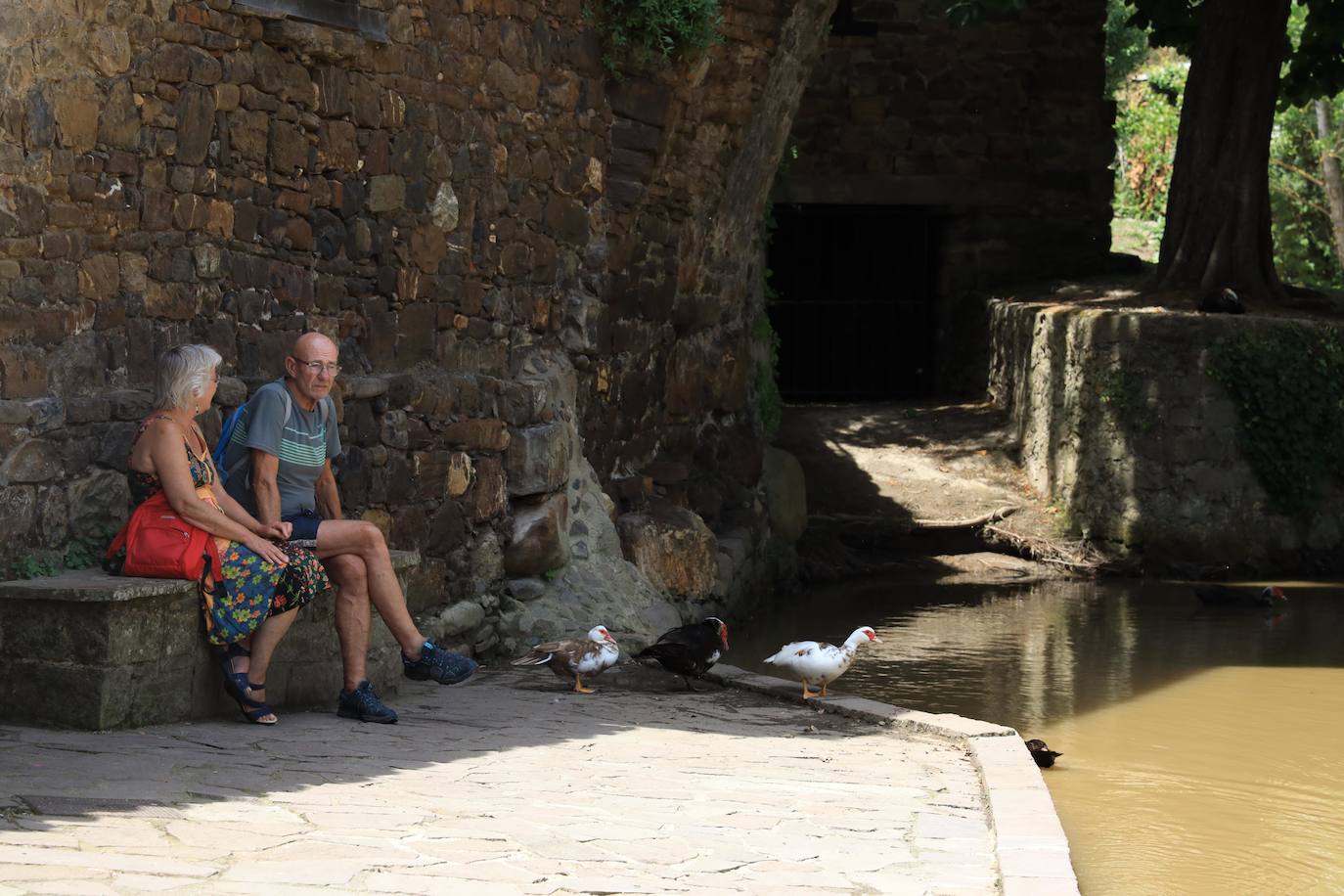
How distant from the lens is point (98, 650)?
565cm

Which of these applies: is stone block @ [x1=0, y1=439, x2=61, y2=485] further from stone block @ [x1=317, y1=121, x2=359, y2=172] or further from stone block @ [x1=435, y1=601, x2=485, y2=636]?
stone block @ [x1=435, y1=601, x2=485, y2=636]

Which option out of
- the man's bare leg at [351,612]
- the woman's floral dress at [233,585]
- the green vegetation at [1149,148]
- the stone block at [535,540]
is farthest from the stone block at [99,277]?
Answer: the green vegetation at [1149,148]

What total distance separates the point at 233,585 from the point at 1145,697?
16.1ft

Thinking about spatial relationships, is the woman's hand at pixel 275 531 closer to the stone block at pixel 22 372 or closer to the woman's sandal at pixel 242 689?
the woman's sandal at pixel 242 689

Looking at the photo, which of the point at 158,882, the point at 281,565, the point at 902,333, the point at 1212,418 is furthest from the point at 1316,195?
the point at 158,882

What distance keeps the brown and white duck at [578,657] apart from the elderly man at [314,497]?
82cm

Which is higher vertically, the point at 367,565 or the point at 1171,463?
the point at 1171,463

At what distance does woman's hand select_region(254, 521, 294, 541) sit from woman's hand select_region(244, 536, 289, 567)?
0.20 m

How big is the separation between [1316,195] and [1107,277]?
27.5 feet

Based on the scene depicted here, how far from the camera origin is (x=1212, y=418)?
46.9 ft

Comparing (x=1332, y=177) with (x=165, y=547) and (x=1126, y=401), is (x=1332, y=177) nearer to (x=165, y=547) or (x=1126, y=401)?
(x=1126, y=401)

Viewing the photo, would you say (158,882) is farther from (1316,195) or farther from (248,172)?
(1316,195)

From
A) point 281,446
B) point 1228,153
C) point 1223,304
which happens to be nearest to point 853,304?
point 1228,153

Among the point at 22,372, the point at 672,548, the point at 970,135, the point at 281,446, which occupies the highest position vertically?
the point at 970,135
